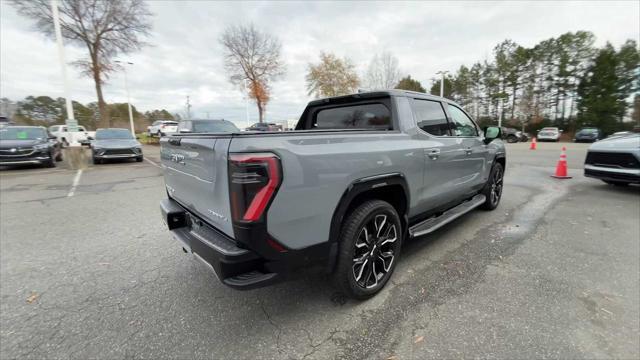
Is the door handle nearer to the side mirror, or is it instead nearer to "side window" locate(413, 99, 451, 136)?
"side window" locate(413, 99, 451, 136)

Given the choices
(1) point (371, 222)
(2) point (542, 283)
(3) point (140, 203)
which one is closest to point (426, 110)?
(1) point (371, 222)

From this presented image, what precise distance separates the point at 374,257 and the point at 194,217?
1.59m

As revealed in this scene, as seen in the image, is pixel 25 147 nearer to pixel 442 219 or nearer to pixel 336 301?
pixel 336 301

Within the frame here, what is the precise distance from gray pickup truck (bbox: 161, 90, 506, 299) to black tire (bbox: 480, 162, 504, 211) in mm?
1680

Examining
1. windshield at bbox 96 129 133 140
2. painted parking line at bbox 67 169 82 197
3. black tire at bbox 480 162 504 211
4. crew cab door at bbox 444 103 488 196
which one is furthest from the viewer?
windshield at bbox 96 129 133 140

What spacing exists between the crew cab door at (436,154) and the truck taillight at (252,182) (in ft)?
5.95

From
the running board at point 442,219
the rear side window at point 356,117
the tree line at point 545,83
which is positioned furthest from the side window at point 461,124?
the tree line at point 545,83

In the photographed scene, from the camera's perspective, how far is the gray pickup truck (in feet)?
5.82

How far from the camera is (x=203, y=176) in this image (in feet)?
6.75

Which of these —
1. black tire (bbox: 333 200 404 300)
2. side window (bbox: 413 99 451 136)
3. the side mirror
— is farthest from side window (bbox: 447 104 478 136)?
black tire (bbox: 333 200 404 300)

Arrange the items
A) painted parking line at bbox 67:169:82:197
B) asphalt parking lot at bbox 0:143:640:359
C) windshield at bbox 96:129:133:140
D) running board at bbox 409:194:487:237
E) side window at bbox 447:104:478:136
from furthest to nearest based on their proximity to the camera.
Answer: windshield at bbox 96:129:133:140 < painted parking line at bbox 67:169:82:197 < side window at bbox 447:104:478:136 < running board at bbox 409:194:487:237 < asphalt parking lot at bbox 0:143:640:359

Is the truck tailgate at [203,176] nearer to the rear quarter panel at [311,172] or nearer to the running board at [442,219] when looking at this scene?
the rear quarter panel at [311,172]

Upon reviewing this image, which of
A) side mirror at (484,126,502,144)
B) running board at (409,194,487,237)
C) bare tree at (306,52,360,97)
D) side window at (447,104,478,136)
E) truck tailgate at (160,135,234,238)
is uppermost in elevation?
bare tree at (306,52,360,97)

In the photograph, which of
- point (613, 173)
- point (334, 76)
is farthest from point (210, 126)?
point (334, 76)
